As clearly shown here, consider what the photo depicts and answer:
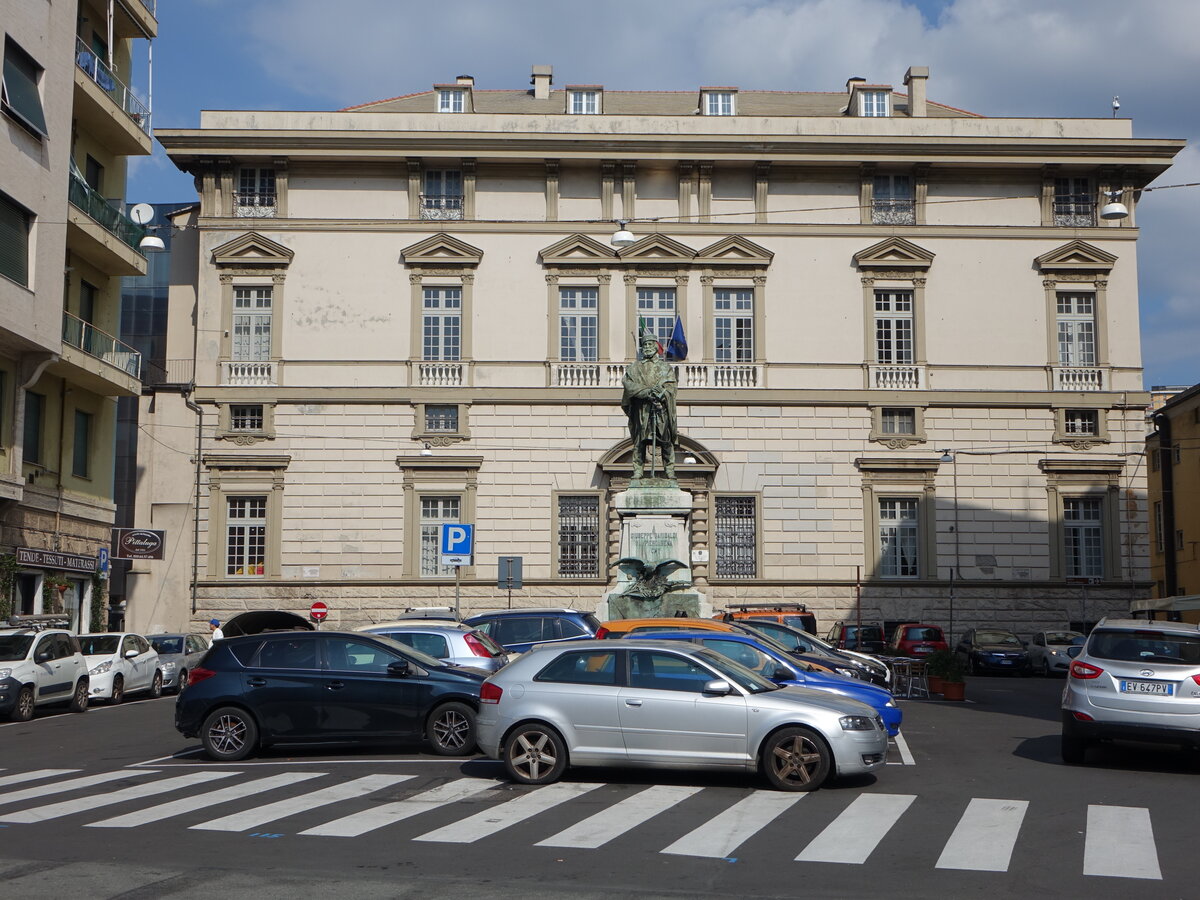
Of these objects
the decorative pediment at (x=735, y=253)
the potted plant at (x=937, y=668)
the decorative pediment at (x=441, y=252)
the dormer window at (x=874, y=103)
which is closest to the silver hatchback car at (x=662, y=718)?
A: the potted plant at (x=937, y=668)

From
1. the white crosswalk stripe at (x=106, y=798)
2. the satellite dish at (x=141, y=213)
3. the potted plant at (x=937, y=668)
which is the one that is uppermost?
the satellite dish at (x=141, y=213)

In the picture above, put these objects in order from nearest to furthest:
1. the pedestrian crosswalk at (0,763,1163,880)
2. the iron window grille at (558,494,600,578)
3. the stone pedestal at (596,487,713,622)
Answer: the pedestrian crosswalk at (0,763,1163,880) < the stone pedestal at (596,487,713,622) < the iron window grille at (558,494,600,578)

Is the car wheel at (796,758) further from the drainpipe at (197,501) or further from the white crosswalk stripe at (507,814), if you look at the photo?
the drainpipe at (197,501)

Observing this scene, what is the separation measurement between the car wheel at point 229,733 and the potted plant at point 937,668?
569 inches

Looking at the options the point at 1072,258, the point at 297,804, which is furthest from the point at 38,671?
the point at 1072,258

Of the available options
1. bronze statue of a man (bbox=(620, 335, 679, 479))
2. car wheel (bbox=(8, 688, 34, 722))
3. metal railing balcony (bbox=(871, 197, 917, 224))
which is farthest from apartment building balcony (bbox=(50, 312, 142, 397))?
metal railing balcony (bbox=(871, 197, 917, 224))

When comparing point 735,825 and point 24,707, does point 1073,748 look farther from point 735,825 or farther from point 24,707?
point 24,707

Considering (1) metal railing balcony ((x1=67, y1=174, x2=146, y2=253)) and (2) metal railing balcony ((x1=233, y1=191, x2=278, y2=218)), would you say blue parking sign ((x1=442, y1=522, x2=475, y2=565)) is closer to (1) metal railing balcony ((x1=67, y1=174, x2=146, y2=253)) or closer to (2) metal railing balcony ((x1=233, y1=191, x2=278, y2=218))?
(1) metal railing balcony ((x1=67, y1=174, x2=146, y2=253))

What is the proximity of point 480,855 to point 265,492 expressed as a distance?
115ft

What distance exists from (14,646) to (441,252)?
22.9 meters

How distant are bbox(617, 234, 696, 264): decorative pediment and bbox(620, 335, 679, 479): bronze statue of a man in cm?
1597

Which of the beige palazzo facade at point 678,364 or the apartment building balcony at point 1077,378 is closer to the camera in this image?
the beige palazzo facade at point 678,364

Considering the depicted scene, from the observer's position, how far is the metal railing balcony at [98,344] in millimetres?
32656

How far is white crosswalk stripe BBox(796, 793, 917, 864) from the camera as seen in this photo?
33.1ft
